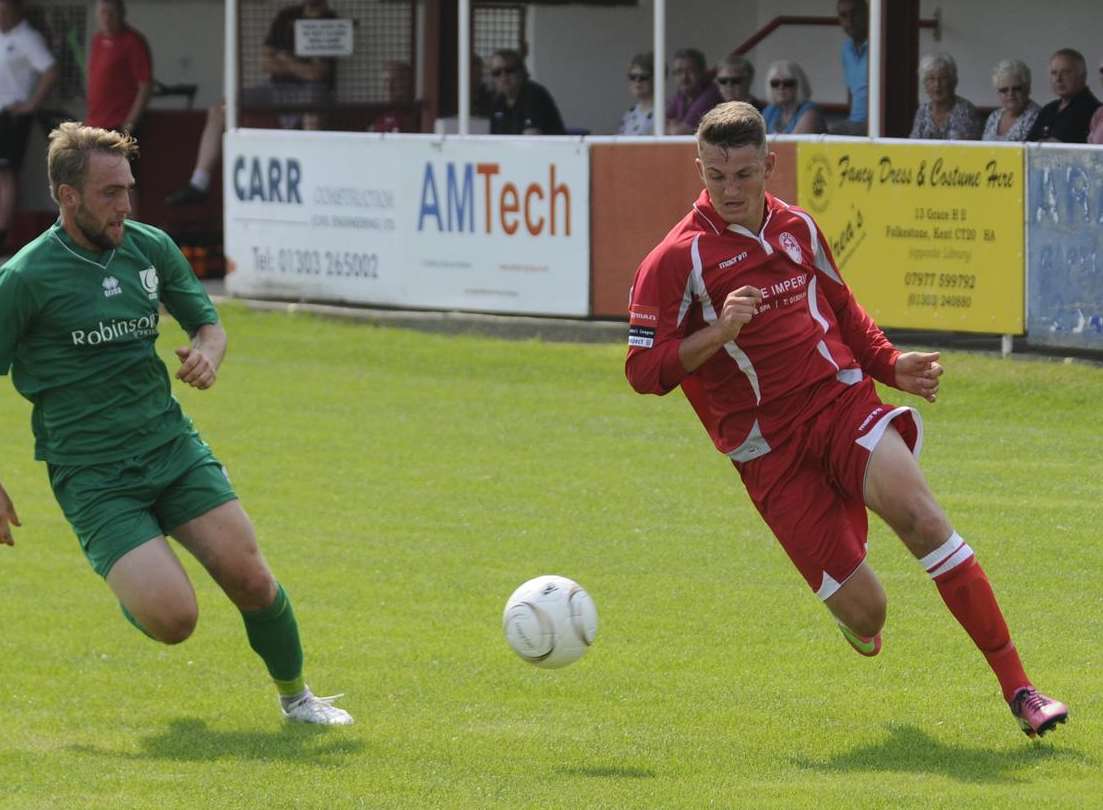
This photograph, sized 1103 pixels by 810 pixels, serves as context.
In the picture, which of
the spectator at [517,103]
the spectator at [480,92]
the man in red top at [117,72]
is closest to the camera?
the spectator at [517,103]

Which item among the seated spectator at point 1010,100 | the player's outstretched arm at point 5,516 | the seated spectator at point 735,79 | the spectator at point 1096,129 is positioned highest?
the seated spectator at point 735,79

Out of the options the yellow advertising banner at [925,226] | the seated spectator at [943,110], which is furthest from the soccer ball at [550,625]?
the seated spectator at [943,110]

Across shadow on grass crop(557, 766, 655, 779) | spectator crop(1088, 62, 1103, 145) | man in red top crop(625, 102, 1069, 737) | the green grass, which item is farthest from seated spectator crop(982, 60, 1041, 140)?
shadow on grass crop(557, 766, 655, 779)

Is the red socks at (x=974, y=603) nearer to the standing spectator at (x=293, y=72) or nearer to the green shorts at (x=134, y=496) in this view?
the green shorts at (x=134, y=496)

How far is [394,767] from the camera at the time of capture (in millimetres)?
6379

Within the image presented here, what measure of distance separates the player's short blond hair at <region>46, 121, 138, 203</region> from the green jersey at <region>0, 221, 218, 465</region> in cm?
24

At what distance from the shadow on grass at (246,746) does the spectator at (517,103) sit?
11492 mm

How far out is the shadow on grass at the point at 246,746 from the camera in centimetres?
663

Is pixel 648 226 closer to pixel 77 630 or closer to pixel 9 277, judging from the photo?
pixel 77 630

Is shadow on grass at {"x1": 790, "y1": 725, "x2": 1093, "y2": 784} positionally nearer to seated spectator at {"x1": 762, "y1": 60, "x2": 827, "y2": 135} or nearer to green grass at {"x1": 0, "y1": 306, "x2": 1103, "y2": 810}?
green grass at {"x1": 0, "y1": 306, "x2": 1103, "y2": 810}

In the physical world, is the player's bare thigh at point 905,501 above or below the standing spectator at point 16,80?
below

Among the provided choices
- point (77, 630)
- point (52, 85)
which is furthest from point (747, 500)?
point (52, 85)

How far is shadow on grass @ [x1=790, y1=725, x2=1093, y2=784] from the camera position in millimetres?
6031

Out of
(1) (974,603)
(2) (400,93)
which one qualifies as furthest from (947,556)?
(2) (400,93)
